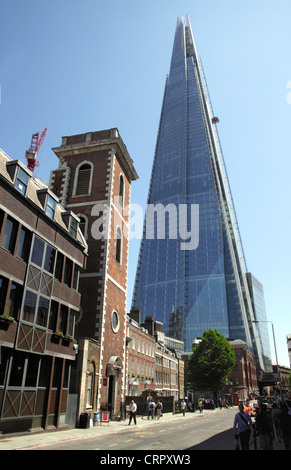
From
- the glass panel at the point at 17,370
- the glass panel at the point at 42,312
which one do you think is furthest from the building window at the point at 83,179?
the glass panel at the point at 17,370

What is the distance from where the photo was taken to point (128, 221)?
113ft

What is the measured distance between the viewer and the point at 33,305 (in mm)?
17719

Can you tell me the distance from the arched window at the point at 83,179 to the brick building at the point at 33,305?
921 centimetres

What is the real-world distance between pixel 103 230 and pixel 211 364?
42.3 m

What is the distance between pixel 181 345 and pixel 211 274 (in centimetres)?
3322

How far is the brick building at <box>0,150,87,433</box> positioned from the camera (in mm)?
15664

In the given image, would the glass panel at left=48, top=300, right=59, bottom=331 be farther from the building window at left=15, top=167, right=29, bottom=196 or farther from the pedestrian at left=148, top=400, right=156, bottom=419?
the pedestrian at left=148, top=400, right=156, bottom=419

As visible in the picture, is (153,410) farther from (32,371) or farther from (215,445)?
(215,445)

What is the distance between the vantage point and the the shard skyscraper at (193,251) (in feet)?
469

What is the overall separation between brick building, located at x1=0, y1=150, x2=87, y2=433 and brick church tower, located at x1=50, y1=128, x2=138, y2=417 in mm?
3814

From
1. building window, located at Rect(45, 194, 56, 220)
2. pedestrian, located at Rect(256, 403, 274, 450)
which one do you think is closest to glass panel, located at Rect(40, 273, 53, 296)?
building window, located at Rect(45, 194, 56, 220)

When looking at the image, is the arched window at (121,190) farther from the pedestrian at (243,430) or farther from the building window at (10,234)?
the pedestrian at (243,430)

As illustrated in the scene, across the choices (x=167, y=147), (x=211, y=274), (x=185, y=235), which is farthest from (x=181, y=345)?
(x=167, y=147)

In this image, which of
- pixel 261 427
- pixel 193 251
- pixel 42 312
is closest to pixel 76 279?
pixel 42 312
